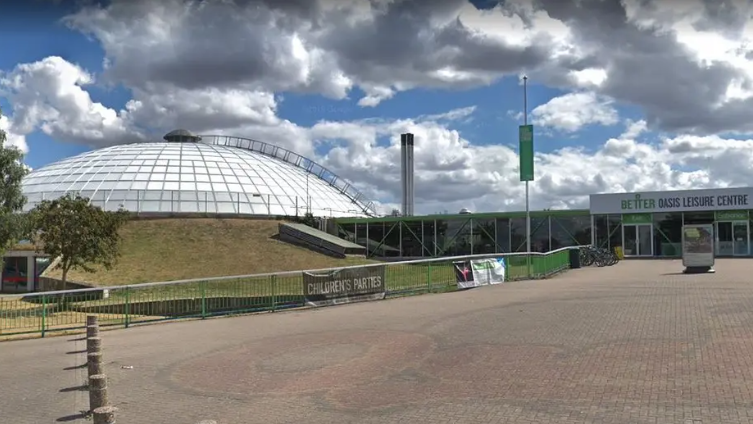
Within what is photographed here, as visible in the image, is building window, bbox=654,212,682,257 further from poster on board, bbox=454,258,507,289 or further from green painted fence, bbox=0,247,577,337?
green painted fence, bbox=0,247,577,337

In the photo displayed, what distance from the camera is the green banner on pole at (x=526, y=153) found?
32.7 m

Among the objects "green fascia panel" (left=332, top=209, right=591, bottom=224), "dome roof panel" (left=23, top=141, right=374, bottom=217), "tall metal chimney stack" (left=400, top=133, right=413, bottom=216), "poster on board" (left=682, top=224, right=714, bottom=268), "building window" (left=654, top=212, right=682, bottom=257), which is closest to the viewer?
"poster on board" (left=682, top=224, right=714, bottom=268)

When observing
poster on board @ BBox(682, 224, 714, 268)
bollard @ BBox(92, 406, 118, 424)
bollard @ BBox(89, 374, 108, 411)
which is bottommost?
bollard @ BBox(92, 406, 118, 424)

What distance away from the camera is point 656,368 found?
27.9 feet

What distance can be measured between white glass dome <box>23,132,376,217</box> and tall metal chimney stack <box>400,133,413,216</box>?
18.0 feet

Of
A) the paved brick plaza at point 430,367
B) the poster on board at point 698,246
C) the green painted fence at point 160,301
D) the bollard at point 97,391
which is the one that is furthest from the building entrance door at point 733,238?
the bollard at point 97,391

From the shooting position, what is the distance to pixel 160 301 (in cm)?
1784

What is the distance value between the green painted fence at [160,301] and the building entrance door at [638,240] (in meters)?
26.2

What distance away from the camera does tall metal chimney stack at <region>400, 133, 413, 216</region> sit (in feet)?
245

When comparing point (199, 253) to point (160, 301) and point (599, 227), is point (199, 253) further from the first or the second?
point (599, 227)

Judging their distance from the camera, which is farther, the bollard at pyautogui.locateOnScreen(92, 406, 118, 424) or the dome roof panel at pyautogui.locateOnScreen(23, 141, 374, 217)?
the dome roof panel at pyautogui.locateOnScreen(23, 141, 374, 217)

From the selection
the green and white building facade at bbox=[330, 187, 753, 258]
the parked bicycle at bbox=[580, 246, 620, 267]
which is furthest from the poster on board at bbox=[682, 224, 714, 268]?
the green and white building facade at bbox=[330, 187, 753, 258]

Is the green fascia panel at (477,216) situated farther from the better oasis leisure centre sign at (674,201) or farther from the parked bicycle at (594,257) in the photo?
the parked bicycle at (594,257)

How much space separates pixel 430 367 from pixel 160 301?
35.7 feet
